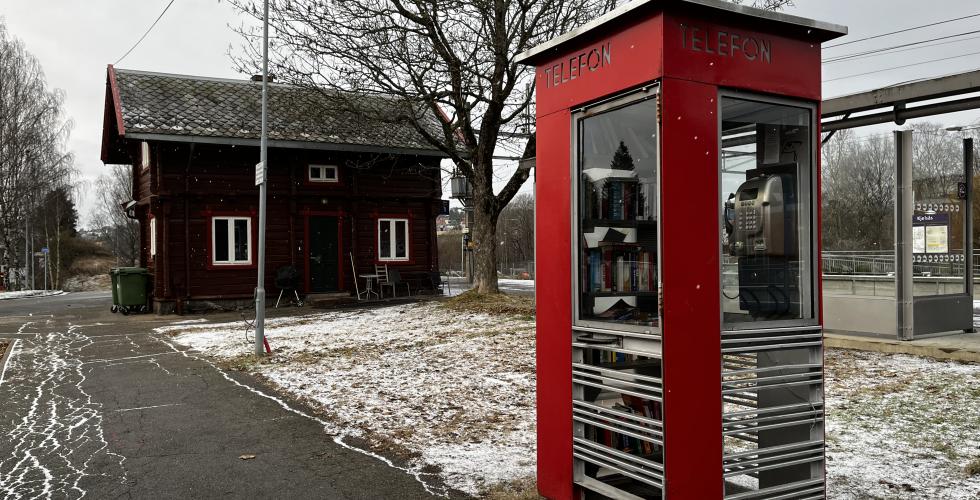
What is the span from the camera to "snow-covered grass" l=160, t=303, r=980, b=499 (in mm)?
5008

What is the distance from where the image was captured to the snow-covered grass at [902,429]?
4633mm

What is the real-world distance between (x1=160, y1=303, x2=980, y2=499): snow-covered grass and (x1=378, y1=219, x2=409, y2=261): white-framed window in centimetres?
944

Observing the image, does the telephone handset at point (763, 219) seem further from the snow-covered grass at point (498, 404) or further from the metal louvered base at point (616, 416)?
the snow-covered grass at point (498, 404)

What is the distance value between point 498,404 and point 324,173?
15873mm

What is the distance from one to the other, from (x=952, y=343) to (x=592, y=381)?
8050 millimetres

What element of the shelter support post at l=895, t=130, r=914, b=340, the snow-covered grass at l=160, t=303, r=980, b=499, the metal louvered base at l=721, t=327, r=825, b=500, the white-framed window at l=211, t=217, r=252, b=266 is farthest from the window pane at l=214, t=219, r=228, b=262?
the metal louvered base at l=721, t=327, r=825, b=500

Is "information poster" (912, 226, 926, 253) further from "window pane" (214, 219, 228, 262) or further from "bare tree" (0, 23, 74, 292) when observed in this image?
"bare tree" (0, 23, 74, 292)

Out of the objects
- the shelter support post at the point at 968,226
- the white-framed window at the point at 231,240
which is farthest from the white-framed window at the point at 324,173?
the shelter support post at the point at 968,226

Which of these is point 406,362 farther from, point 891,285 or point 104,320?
point 104,320

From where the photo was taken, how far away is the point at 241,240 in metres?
20.6

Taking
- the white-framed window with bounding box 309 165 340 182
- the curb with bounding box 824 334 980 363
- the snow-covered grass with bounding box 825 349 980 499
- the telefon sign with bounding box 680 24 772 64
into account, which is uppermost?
the white-framed window with bounding box 309 165 340 182

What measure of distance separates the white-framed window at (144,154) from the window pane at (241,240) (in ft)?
10.8

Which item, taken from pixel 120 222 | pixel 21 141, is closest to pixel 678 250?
pixel 21 141

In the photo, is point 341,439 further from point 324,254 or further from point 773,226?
point 324,254
